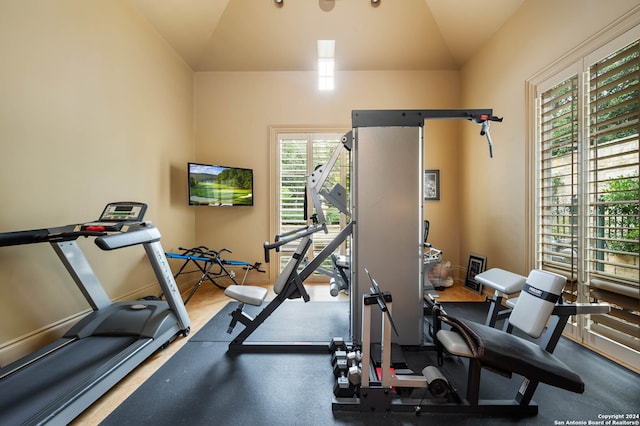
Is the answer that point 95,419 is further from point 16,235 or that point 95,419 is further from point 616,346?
point 616,346

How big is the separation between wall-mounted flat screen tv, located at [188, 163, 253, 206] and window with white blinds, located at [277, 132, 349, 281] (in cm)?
55

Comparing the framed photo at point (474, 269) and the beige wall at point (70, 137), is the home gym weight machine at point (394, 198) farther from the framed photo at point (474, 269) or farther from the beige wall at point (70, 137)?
the beige wall at point (70, 137)

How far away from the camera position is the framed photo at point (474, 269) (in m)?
3.84

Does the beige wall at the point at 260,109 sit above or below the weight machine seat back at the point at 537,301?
above

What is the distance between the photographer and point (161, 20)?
344 cm

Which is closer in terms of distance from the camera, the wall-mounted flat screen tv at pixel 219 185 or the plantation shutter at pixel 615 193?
the plantation shutter at pixel 615 193

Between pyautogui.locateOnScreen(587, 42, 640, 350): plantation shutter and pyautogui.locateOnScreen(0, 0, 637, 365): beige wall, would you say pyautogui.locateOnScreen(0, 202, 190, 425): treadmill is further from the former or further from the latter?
pyautogui.locateOnScreen(587, 42, 640, 350): plantation shutter

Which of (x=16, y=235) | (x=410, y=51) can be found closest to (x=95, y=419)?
(x=16, y=235)

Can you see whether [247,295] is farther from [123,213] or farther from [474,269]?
[474,269]

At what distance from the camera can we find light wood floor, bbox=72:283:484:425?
5.39 feet

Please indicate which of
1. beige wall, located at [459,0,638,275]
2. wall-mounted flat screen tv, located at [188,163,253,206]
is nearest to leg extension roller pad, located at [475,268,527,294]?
beige wall, located at [459,0,638,275]

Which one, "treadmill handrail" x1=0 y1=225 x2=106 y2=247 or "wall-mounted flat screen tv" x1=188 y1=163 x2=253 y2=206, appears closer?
"treadmill handrail" x1=0 y1=225 x2=106 y2=247

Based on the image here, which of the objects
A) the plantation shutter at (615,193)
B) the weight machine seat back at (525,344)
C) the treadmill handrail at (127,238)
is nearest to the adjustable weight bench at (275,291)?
the treadmill handrail at (127,238)

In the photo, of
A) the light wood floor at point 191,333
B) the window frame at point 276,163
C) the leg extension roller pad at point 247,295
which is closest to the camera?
the light wood floor at point 191,333
